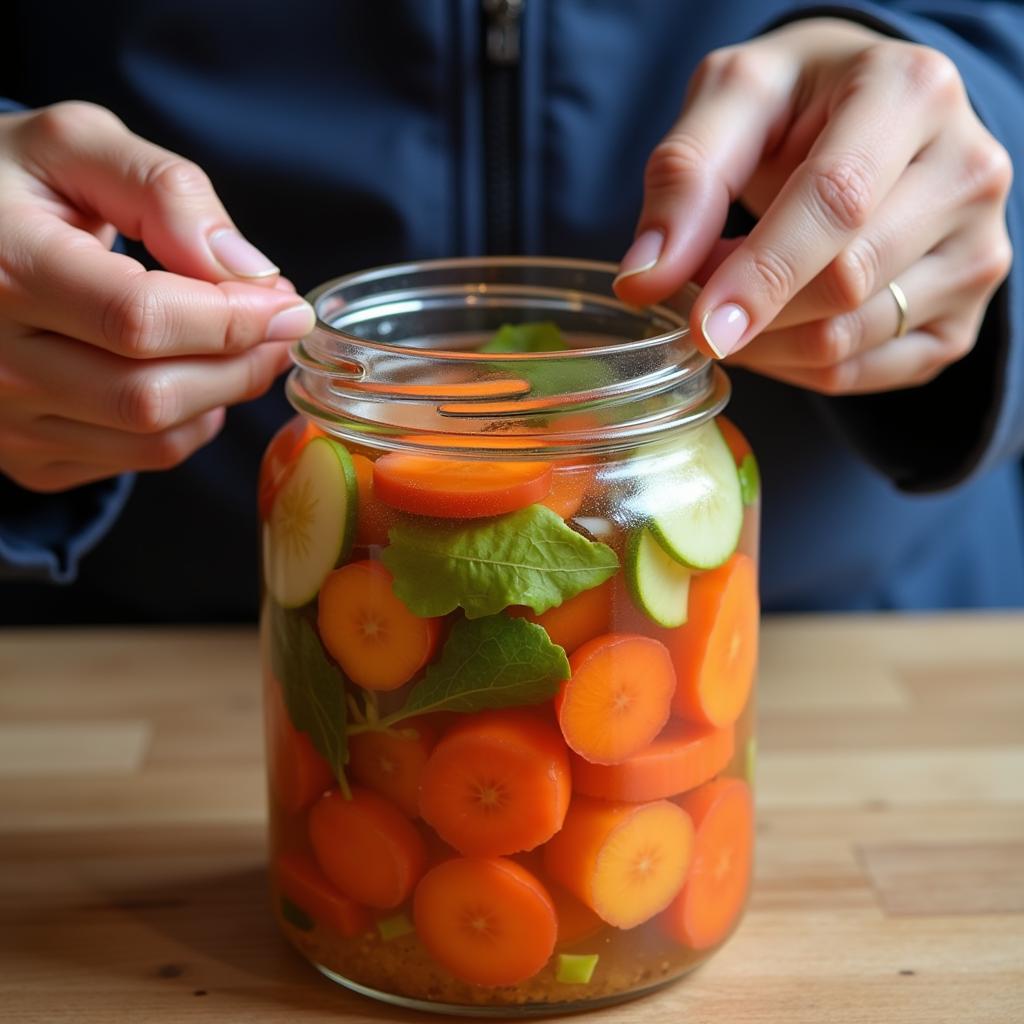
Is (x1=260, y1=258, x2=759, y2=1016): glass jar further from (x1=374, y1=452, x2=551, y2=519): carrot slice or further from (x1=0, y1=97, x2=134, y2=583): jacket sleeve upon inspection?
(x1=0, y1=97, x2=134, y2=583): jacket sleeve

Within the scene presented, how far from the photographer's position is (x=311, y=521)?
719 mm

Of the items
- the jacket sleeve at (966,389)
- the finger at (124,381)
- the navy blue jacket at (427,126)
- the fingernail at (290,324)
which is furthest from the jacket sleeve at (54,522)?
the jacket sleeve at (966,389)

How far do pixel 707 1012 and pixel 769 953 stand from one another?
0.24ft

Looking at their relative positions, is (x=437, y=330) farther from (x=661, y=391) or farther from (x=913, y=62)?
(x=913, y=62)

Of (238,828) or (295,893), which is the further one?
(238,828)

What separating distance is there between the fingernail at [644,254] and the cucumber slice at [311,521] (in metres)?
0.19

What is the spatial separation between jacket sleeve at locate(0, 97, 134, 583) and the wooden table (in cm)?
13

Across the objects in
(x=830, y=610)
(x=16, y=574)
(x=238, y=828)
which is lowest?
(x=830, y=610)

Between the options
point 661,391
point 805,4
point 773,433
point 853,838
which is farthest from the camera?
point 773,433

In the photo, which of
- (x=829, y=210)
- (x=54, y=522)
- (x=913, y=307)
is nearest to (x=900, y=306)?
(x=913, y=307)

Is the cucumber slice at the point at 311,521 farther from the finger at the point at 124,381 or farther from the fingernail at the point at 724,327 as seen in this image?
the fingernail at the point at 724,327

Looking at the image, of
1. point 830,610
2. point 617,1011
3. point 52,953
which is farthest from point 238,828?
point 830,610

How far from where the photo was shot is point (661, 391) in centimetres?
72

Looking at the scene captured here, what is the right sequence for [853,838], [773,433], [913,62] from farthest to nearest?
[773,433]
[853,838]
[913,62]
